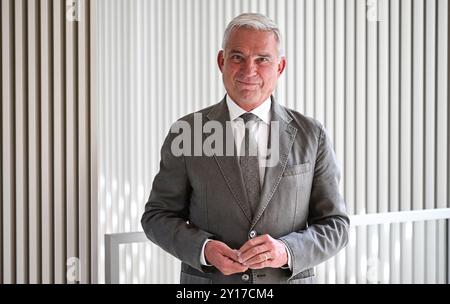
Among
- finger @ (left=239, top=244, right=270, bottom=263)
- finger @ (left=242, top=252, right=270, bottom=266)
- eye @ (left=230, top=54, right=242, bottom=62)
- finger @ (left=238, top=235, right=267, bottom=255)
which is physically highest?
eye @ (left=230, top=54, right=242, bottom=62)

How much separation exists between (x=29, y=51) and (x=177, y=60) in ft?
3.58

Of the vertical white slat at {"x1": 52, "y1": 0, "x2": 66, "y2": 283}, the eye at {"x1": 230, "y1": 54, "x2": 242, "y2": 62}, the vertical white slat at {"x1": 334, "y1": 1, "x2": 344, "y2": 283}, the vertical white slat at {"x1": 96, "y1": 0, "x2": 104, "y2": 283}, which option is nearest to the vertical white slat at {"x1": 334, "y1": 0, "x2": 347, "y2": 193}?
the vertical white slat at {"x1": 334, "y1": 1, "x2": 344, "y2": 283}

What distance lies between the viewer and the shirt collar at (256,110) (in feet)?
5.71

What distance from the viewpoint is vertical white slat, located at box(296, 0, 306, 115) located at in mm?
3541

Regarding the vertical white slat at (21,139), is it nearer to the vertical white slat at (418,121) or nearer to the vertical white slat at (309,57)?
the vertical white slat at (309,57)

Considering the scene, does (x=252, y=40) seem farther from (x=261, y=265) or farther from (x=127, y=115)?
(x=127, y=115)

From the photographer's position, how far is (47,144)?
2.62 metres

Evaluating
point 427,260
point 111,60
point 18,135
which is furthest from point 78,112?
point 427,260

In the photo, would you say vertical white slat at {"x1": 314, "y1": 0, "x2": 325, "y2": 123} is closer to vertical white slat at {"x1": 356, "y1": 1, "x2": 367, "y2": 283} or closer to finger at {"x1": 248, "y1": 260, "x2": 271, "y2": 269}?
vertical white slat at {"x1": 356, "y1": 1, "x2": 367, "y2": 283}

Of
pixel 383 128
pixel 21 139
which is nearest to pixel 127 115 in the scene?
pixel 21 139

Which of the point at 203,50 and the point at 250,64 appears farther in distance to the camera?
the point at 203,50

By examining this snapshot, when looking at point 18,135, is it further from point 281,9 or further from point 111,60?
point 281,9

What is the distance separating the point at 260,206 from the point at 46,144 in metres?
1.31

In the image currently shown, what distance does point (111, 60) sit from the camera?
3.41m
